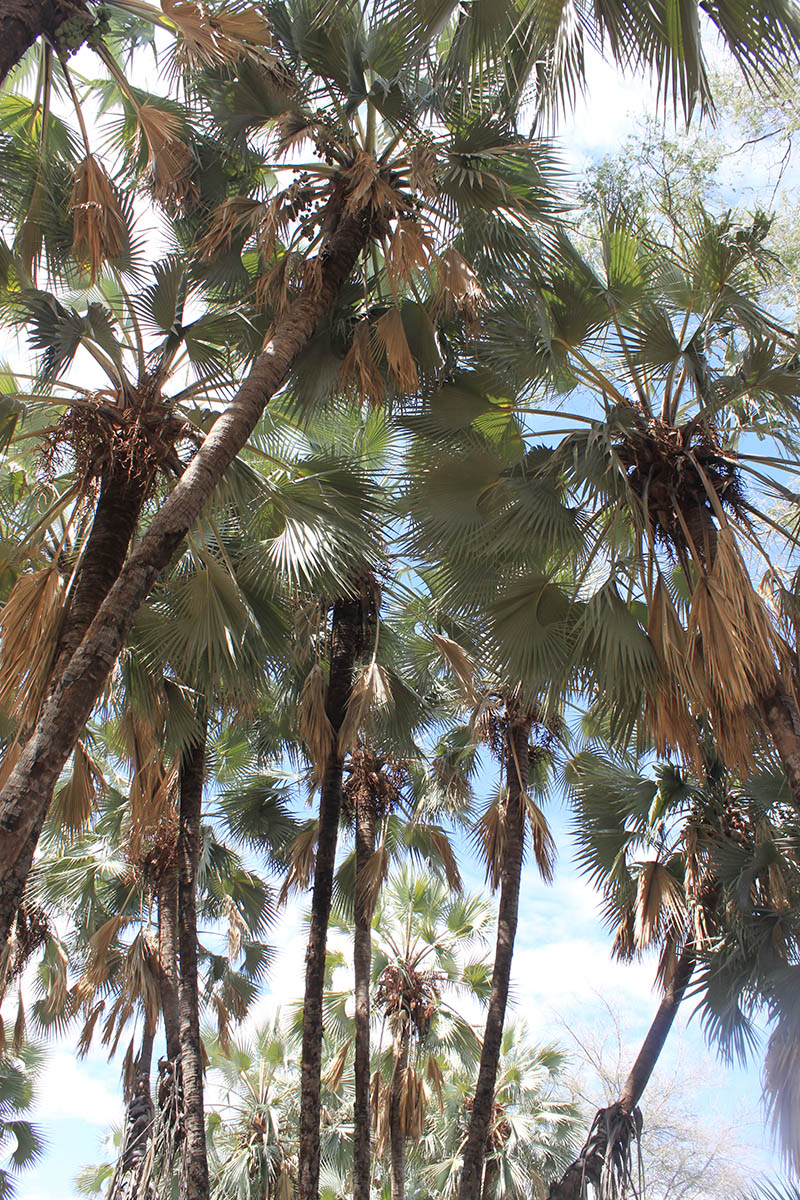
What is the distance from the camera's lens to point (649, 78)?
5.04m

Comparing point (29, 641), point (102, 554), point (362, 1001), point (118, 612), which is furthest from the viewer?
point (362, 1001)

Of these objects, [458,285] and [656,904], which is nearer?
[458,285]

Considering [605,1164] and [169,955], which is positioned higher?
[169,955]

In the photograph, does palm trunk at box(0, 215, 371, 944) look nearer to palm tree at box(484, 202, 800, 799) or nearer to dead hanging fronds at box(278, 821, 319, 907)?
palm tree at box(484, 202, 800, 799)

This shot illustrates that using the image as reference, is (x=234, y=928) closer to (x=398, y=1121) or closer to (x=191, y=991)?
(x=398, y=1121)

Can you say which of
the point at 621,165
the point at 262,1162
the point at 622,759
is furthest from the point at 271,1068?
the point at 621,165

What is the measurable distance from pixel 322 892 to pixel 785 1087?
413cm

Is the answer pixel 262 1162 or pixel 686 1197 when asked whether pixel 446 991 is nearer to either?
pixel 262 1162

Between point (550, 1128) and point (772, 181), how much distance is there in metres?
13.7

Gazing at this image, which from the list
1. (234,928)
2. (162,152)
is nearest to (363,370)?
(162,152)

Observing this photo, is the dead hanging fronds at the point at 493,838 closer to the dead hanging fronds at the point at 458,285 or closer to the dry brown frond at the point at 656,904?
the dry brown frond at the point at 656,904

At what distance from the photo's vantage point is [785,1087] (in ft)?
22.2

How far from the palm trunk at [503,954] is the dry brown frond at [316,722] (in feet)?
6.80

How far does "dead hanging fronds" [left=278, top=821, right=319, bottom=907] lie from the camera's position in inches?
411
